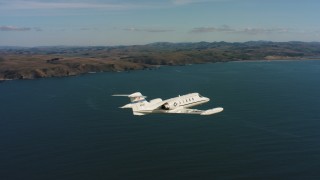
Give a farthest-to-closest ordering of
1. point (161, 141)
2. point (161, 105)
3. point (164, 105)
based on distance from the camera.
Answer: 1. point (161, 141)
2. point (161, 105)
3. point (164, 105)

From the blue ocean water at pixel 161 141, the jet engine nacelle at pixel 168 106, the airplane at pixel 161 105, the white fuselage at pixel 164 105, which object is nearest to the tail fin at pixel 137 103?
the airplane at pixel 161 105

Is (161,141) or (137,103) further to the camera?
(161,141)

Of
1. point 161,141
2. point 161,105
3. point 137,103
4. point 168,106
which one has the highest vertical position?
point 137,103

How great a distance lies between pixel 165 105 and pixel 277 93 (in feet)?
322

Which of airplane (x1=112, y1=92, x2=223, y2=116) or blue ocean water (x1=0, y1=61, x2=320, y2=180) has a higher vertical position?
airplane (x1=112, y1=92, x2=223, y2=116)

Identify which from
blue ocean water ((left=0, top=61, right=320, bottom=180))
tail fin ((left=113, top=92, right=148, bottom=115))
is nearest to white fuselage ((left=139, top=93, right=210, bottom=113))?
tail fin ((left=113, top=92, right=148, bottom=115))

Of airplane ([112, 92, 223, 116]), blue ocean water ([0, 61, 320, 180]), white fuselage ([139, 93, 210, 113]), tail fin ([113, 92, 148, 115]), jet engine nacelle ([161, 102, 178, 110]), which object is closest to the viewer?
blue ocean water ([0, 61, 320, 180])

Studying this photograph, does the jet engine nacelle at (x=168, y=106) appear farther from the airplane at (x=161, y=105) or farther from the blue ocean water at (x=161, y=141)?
the blue ocean water at (x=161, y=141)

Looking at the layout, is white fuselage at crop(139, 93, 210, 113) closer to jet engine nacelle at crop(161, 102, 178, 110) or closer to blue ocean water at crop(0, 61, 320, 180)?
jet engine nacelle at crop(161, 102, 178, 110)

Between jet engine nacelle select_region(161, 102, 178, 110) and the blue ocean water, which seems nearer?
the blue ocean water

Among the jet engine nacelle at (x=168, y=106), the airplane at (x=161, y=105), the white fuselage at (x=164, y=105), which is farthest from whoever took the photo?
the jet engine nacelle at (x=168, y=106)

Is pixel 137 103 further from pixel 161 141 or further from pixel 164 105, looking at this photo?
pixel 161 141

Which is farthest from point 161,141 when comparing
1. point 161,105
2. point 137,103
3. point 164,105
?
point 137,103

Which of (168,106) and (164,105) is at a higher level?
(164,105)
